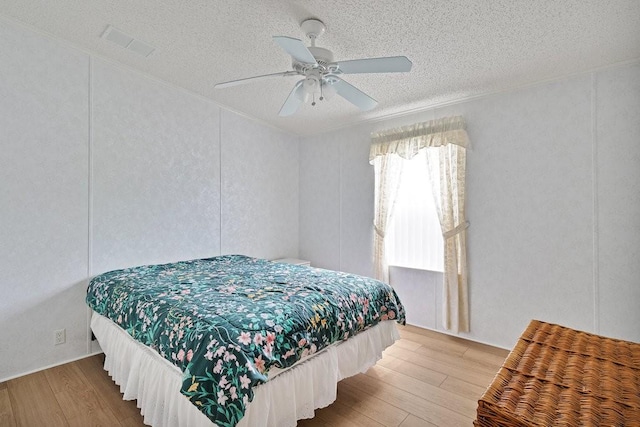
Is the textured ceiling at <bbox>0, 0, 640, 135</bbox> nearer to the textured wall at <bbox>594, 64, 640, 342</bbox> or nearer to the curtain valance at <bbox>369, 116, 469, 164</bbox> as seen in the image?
the textured wall at <bbox>594, 64, 640, 342</bbox>

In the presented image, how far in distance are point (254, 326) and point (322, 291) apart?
2.12 ft

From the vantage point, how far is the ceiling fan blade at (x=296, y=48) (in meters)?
1.52

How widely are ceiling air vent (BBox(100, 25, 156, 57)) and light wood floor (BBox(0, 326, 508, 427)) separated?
2.56 meters

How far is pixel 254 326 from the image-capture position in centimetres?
145

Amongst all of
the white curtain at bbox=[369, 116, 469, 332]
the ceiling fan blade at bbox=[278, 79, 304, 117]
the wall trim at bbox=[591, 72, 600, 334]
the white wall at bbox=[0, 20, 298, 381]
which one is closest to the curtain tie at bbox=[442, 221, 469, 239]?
the white curtain at bbox=[369, 116, 469, 332]

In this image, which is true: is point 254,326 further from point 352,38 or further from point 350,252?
point 350,252

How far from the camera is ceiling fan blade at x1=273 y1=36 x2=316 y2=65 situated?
1.52 metres

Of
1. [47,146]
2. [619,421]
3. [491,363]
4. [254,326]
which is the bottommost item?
[491,363]

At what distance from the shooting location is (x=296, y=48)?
161 centimetres

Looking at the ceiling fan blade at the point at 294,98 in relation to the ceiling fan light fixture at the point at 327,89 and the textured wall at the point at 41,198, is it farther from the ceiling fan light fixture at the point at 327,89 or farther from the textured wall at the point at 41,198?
the textured wall at the point at 41,198

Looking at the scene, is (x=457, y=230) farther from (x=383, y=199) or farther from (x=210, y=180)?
(x=210, y=180)

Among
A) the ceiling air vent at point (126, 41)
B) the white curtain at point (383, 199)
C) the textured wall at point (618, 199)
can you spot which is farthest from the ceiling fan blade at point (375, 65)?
the textured wall at point (618, 199)

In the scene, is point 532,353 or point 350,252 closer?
point 532,353

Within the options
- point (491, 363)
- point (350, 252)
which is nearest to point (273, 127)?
point (350, 252)
